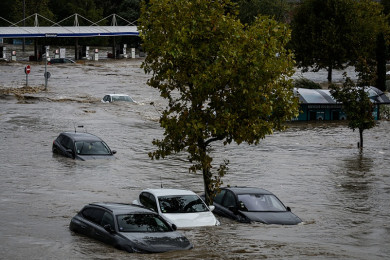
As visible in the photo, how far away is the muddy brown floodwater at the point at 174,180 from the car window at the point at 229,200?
0.73 metres

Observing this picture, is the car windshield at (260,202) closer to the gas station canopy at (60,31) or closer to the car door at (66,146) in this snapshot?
the car door at (66,146)

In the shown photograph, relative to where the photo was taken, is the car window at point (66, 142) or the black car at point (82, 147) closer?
the black car at point (82, 147)

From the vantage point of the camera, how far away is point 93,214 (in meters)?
16.8

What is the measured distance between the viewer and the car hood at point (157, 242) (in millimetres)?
14945

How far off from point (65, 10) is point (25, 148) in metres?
85.6

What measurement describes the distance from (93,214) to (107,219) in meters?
0.80

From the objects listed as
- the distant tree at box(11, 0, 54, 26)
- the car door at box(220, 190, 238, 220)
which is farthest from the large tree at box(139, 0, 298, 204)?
the distant tree at box(11, 0, 54, 26)

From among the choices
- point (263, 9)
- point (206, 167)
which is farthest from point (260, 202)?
point (263, 9)

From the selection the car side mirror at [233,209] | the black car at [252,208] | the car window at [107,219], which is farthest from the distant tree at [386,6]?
the car window at [107,219]

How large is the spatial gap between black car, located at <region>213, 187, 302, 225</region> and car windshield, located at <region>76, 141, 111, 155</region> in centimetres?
1077

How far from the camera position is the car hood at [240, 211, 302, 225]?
19.7m

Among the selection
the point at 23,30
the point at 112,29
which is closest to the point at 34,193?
the point at 23,30

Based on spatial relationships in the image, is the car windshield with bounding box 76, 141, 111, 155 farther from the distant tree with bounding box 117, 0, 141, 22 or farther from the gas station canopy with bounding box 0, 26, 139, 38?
the distant tree with bounding box 117, 0, 141, 22

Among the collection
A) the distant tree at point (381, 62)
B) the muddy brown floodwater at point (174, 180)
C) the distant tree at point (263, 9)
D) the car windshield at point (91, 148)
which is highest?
the distant tree at point (263, 9)
